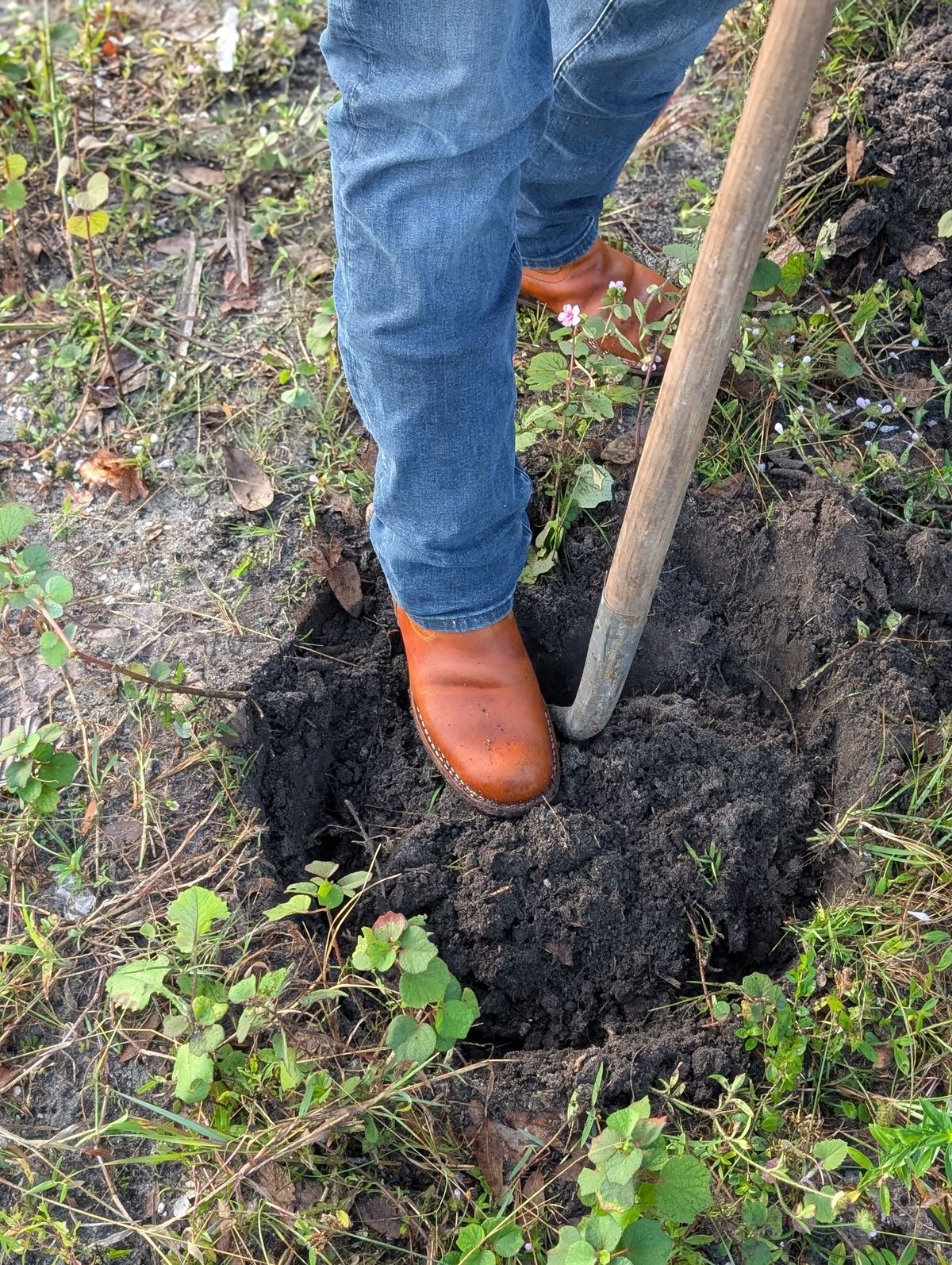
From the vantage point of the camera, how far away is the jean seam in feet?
5.74

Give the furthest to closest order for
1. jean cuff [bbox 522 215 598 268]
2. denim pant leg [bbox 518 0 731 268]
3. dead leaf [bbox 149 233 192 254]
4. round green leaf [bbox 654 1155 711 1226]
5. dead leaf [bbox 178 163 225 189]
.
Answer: dead leaf [bbox 178 163 225 189] → dead leaf [bbox 149 233 192 254] → jean cuff [bbox 522 215 598 268] → denim pant leg [bbox 518 0 731 268] → round green leaf [bbox 654 1155 711 1226]

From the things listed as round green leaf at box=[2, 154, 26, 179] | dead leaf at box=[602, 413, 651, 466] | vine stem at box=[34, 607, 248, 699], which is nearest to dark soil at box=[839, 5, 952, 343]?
dead leaf at box=[602, 413, 651, 466]

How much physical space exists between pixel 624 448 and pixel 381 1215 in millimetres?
1498

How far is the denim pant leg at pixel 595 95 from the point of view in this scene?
174 centimetres

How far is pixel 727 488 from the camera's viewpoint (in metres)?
2.14

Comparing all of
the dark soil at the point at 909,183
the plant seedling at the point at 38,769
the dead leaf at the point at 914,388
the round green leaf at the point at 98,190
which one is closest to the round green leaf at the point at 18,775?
the plant seedling at the point at 38,769

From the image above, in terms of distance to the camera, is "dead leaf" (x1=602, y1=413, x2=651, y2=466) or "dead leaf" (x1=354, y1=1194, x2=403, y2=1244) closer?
"dead leaf" (x1=354, y1=1194, x2=403, y2=1244)

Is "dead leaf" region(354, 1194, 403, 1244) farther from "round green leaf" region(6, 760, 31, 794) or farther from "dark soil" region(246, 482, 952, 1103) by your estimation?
"round green leaf" region(6, 760, 31, 794)

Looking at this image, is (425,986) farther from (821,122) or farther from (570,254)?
(821,122)

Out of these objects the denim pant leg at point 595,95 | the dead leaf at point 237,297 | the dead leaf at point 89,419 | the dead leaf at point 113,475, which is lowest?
the dead leaf at point 113,475

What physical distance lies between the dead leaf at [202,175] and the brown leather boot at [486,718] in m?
1.63

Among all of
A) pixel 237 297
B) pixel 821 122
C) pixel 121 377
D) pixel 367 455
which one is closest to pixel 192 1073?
pixel 367 455

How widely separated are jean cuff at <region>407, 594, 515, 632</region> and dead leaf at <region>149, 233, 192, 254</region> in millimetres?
1447

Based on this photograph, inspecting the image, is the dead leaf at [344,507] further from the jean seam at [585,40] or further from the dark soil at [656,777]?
the jean seam at [585,40]
